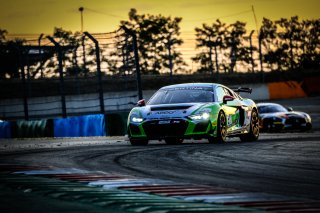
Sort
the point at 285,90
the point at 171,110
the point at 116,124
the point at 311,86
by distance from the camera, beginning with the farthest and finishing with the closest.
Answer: the point at 311,86, the point at 285,90, the point at 116,124, the point at 171,110

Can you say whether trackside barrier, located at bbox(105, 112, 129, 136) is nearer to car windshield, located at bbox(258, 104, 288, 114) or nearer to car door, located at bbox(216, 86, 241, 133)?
car door, located at bbox(216, 86, 241, 133)

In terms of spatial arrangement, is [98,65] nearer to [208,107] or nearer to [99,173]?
[208,107]

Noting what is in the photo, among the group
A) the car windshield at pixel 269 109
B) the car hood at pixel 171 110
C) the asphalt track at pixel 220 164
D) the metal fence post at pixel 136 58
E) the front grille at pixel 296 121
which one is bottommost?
the front grille at pixel 296 121

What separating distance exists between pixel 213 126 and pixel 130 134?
1598mm

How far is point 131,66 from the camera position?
24500 mm

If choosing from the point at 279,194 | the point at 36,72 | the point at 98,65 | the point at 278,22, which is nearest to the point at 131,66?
the point at 98,65

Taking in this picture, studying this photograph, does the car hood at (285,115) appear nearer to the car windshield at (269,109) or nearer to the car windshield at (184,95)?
the car windshield at (269,109)

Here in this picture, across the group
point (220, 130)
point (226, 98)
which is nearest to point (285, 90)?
point (226, 98)

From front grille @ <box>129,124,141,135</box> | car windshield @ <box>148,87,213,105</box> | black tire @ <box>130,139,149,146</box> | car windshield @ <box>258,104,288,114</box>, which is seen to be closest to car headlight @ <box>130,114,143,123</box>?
front grille @ <box>129,124,141,135</box>

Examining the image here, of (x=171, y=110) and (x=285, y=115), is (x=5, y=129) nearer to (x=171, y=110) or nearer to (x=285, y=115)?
(x=285, y=115)

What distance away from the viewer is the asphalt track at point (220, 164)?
7.89 meters

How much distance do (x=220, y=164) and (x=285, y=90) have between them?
135 feet

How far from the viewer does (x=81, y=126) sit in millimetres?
24250

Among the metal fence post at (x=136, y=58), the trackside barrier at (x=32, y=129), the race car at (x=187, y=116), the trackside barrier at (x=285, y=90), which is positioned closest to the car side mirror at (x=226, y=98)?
the race car at (x=187, y=116)
